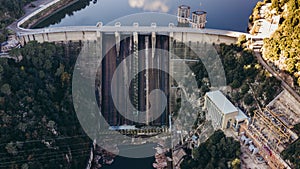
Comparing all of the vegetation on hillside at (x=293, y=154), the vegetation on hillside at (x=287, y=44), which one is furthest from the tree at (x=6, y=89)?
the vegetation on hillside at (x=287, y=44)

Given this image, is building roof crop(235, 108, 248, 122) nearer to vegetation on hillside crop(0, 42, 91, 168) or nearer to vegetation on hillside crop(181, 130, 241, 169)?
vegetation on hillside crop(181, 130, 241, 169)

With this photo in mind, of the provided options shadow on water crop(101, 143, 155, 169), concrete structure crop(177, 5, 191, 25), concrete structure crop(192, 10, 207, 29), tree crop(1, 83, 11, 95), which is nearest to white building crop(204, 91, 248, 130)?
shadow on water crop(101, 143, 155, 169)

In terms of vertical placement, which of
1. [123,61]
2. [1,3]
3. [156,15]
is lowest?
[123,61]

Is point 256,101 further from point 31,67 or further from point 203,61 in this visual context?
point 31,67

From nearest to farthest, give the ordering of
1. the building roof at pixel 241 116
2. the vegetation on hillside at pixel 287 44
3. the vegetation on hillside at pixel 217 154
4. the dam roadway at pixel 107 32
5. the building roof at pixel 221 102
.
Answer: the vegetation on hillside at pixel 217 154 → the vegetation on hillside at pixel 287 44 → the building roof at pixel 241 116 → the building roof at pixel 221 102 → the dam roadway at pixel 107 32

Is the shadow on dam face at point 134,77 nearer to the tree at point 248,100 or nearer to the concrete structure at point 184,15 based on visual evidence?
the concrete structure at point 184,15

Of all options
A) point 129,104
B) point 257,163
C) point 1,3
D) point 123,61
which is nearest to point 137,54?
point 123,61

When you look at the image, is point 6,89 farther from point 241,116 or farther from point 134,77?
point 241,116

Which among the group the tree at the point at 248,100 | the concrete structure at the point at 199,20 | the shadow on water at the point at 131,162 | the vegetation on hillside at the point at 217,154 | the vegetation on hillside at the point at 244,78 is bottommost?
the shadow on water at the point at 131,162
